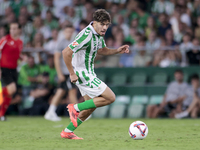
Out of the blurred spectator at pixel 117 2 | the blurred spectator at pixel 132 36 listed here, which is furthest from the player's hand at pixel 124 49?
the blurred spectator at pixel 117 2

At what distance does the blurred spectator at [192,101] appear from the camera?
11.3m

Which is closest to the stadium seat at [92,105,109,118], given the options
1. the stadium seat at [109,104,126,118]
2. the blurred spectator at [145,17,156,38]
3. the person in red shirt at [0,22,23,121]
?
the stadium seat at [109,104,126,118]

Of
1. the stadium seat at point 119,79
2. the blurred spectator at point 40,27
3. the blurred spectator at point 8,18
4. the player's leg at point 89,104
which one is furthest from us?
the blurred spectator at point 8,18

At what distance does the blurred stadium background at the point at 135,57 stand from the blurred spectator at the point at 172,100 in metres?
0.31

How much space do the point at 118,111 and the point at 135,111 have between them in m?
0.54

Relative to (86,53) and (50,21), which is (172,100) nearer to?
(86,53)

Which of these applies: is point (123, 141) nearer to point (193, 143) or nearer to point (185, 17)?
point (193, 143)

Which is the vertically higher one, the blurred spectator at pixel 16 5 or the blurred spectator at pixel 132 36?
the blurred spectator at pixel 16 5

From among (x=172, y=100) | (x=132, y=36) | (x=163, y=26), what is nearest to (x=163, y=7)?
(x=163, y=26)

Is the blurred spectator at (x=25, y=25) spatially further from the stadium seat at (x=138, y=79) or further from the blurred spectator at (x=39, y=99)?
the stadium seat at (x=138, y=79)

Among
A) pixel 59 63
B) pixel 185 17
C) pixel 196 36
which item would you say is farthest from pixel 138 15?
pixel 59 63

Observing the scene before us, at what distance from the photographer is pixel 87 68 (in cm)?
643

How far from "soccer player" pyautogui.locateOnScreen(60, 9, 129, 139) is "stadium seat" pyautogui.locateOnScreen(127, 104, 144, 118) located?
5.33 meters

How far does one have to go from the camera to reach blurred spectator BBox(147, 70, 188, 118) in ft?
37.6
